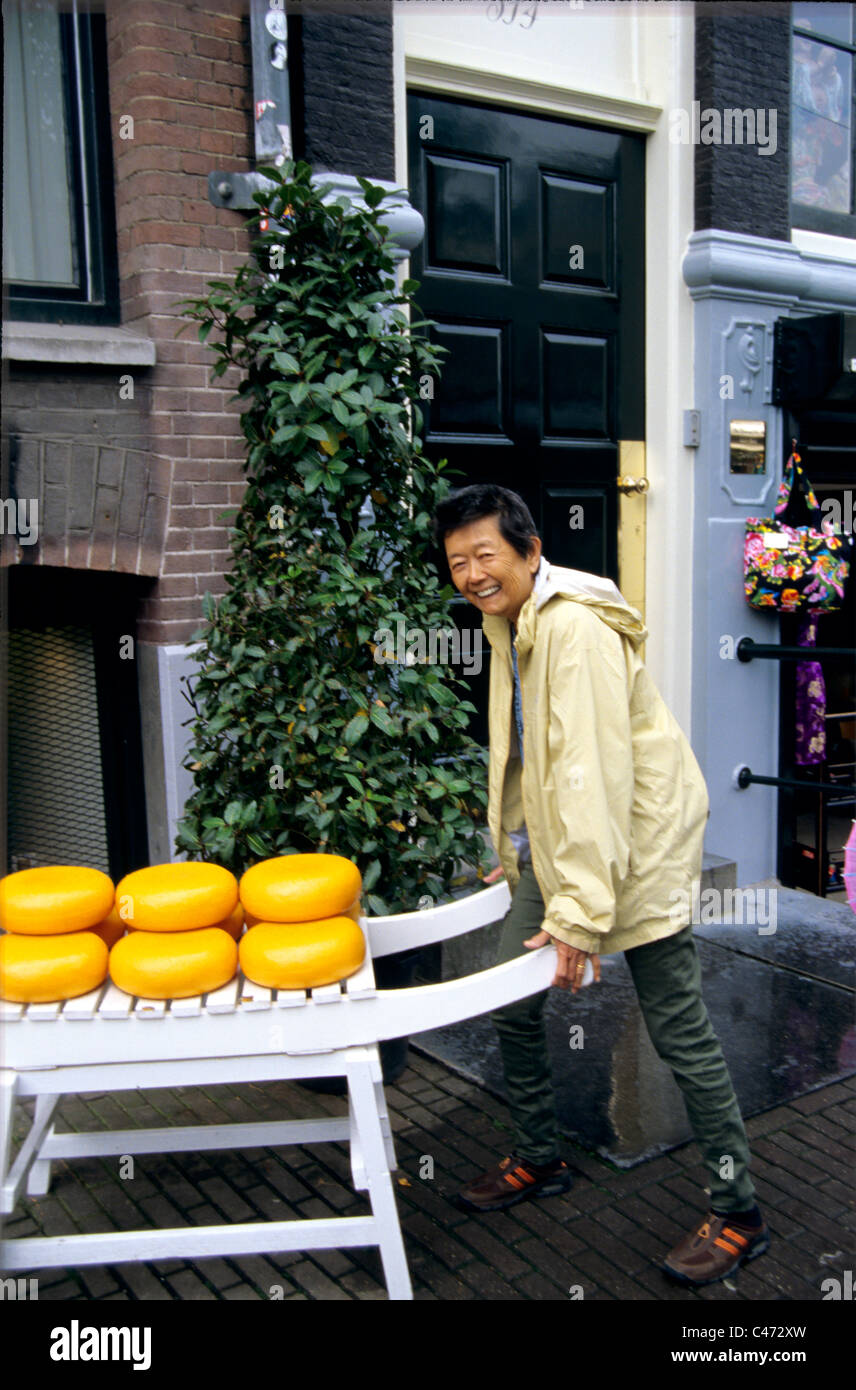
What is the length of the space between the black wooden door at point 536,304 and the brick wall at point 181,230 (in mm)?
1013

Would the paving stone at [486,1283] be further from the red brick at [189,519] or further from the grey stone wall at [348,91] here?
the grey stone wall at [348,91]

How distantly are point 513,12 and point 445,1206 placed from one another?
5110 mm

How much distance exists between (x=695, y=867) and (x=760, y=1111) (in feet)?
4.30

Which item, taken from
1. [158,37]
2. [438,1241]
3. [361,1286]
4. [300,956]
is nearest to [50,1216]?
[361,1286]

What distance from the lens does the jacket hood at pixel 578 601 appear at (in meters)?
2.73

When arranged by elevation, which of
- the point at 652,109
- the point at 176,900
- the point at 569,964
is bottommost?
the point at 569,964

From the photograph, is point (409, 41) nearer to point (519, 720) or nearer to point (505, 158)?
point (505, 158)

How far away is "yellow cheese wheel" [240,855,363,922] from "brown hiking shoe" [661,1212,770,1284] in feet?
4.04

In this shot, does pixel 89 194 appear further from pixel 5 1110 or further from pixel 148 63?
pixel 5 1110

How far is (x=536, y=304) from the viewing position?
550 centimetres

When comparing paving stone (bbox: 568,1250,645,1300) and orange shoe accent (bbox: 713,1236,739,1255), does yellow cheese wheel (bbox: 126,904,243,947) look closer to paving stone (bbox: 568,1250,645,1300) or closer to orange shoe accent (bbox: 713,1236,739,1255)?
paving stone (bbox: 568,1250,645,1300)

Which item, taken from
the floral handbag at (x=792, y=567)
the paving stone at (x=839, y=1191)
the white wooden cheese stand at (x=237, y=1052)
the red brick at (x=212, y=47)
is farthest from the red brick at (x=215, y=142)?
the paving stone at (x=839, y=1191)

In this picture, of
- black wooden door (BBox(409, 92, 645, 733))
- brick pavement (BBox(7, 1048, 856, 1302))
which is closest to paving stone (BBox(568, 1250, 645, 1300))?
brick pavement (BBox(7, 1048, 856, 1302))

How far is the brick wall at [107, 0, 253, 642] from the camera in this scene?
426 centimetres
